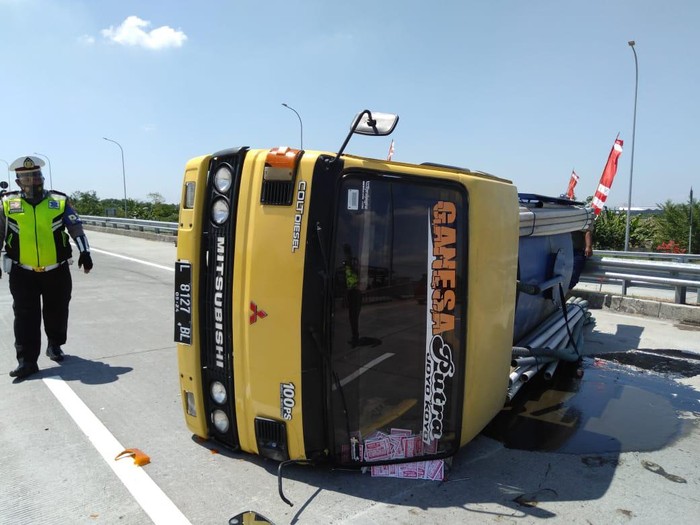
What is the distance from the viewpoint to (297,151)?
8.82 feet

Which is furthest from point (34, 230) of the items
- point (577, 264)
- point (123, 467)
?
point (577, 264)

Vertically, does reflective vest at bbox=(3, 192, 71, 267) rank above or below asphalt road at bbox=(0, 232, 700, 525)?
above

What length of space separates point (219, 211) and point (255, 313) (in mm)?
634

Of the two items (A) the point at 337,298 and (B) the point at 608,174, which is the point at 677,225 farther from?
(A) the point at 337,298

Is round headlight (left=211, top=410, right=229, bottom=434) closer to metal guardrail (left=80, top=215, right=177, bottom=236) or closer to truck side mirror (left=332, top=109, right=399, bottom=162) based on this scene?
truck side mirror (left=332, top=109, right=399, bottom=162)

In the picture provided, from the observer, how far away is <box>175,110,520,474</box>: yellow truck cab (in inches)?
104

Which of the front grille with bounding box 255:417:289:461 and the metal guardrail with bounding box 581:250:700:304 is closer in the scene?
the front grille with bounding box 255:417:289:461

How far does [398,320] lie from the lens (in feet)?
9.17

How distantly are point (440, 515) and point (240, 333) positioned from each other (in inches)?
56.0

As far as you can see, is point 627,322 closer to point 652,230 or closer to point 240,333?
point 240,333

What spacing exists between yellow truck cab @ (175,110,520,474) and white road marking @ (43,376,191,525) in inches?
21.7

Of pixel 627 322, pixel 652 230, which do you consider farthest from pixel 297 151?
pixel 652 230

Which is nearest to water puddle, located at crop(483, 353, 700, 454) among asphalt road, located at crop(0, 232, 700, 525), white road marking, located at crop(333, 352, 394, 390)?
asphalt road, located at crop(0, 232, 700, 525)

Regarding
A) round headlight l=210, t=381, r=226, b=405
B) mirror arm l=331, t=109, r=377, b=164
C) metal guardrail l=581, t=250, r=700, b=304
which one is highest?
mirror arm l=331, t=109, r=377, b=164
